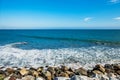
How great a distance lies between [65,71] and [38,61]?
3694mm

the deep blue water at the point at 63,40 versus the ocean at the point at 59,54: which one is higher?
the ocean at the point at 59,54

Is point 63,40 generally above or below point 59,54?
below

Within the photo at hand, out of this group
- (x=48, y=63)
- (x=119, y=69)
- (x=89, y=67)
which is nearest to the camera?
(x=119, y=69)

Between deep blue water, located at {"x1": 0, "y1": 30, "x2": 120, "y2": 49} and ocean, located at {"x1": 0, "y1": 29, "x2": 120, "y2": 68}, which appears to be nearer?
ocean, located at {"x1": 0, "y1": 29, "x2": 120, "y2": 68}

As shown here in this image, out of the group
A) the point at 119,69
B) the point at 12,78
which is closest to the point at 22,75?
the point at 12,78

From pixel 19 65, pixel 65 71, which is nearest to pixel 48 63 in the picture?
pixel 19 65

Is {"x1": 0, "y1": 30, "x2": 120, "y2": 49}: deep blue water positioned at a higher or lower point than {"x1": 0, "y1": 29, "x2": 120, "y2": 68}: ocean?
lower

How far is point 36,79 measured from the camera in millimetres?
7480

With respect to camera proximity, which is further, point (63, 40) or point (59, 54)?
point (63, 40)

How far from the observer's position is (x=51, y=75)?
8.42m

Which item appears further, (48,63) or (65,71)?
(48,63)

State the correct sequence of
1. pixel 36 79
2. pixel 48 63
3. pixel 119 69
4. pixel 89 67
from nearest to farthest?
1. pixel 36 79
2. pixel 119 69
3. pixel 89 67
4. pixel 48 63

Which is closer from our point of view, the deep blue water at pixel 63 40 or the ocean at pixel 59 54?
the ocean at pixel 59 54

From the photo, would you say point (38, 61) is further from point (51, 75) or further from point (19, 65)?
point (51, 75)
